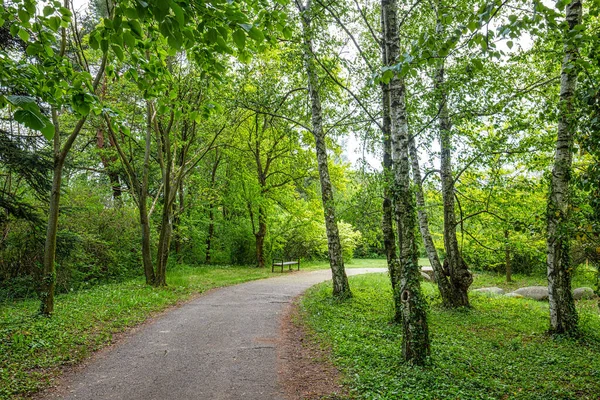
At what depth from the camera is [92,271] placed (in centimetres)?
1265

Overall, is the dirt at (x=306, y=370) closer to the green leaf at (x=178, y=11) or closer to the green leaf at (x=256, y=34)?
the green leaf at (x=256, y=34)

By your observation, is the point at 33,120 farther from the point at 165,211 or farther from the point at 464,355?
the point at 165,211

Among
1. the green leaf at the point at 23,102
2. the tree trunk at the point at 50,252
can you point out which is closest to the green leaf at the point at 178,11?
the green leaf at the point at 23,102

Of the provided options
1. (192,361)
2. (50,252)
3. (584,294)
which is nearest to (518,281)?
(584,294)

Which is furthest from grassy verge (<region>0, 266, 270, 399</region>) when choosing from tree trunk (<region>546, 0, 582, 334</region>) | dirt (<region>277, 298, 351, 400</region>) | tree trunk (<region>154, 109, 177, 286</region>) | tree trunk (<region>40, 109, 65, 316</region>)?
tree trunk (<region>546, 0, 582, 334</region>)

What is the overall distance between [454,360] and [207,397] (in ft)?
12.5

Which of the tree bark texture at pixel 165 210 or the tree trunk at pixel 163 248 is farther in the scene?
the tree trunk at pixel 163 248

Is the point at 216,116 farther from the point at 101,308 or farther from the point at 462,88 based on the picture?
the point at 462,88

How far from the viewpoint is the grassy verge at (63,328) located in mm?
4891

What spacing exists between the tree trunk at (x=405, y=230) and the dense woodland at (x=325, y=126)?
0.02 metres

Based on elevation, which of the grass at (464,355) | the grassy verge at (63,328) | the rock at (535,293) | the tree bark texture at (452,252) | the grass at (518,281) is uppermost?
the tree bark texture at (452,252)

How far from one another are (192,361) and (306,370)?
186cm

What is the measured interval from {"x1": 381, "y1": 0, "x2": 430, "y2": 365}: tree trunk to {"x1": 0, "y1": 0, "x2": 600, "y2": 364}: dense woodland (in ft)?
0.08

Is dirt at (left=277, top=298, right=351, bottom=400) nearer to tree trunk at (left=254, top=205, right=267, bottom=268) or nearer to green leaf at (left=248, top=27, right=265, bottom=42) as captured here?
green leaf at (left=248, top=27, right=265, bottom=42)
